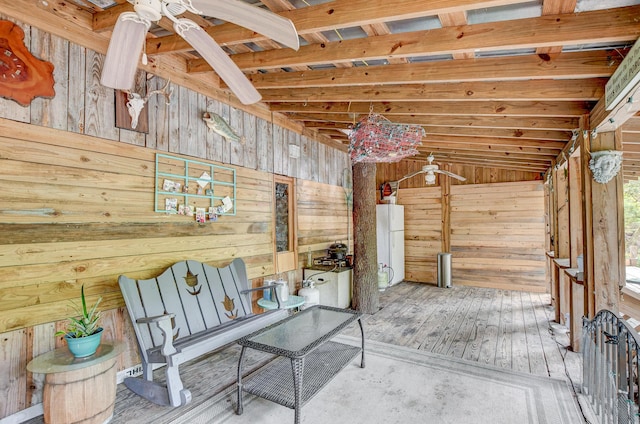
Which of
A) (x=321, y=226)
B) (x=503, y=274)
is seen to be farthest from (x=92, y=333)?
(x=503, y=274)

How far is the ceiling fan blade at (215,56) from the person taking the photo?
4.90 ft

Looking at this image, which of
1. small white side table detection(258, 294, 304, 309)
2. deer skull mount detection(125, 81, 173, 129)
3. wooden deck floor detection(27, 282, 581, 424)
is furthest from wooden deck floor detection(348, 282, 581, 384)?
deer skull mount detection(125, 81, 173, 129)

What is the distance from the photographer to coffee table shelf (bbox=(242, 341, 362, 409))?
2.20 metres

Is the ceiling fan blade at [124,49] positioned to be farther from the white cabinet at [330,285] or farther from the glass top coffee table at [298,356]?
the white cabinet at [330,285]

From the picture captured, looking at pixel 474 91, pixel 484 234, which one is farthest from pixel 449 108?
pixel 484 234

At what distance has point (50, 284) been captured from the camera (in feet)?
7.28

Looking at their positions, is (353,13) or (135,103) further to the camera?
(135,103)

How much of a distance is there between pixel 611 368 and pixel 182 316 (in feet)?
10.1

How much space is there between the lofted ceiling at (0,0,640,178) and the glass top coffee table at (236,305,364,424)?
207 centimetres

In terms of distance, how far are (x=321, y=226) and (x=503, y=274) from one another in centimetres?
365

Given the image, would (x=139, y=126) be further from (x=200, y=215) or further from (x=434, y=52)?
(x=434, y=52)

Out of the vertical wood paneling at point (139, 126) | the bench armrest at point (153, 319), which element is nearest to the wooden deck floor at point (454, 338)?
the bench armrest at point (153, 319)

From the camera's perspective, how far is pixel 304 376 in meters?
2.43

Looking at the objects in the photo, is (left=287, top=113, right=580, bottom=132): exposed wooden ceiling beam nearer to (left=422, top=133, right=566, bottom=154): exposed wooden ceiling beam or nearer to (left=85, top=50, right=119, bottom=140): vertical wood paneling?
(left=422, top=133, right=566, bottom=154): exposed wooden ceiling beam
